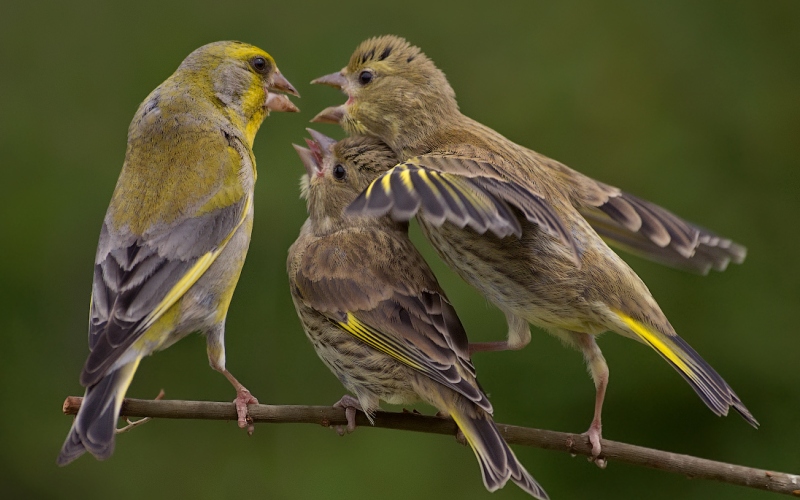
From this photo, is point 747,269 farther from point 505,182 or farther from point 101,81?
point 101,81

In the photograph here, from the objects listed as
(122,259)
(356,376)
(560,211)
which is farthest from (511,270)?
(122,259)

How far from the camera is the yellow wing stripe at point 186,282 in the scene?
412cm

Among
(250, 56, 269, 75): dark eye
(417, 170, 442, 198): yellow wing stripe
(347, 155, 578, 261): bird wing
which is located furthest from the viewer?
(250, 56, 269, 75): dark eye

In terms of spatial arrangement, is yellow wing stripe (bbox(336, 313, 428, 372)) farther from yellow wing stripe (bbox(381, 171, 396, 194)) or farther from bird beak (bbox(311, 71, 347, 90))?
bird beak (bbox(311, 71, 347, 90))

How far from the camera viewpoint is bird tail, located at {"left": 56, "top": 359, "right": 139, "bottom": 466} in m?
3.62

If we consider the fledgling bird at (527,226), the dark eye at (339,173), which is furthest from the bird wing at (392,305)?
the dark eye at (339,173)

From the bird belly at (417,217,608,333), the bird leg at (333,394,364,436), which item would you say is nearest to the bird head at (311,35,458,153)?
the bird belly at (417,217,608,333)

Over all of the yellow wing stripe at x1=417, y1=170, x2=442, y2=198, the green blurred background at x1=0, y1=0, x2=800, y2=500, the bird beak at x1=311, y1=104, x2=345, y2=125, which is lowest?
the green blurred background at x1=0, y1=0, x2=800, y2=500

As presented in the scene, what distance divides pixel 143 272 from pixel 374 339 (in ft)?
2.86

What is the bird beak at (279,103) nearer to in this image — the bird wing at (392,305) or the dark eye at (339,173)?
the dark eye at (339,173)

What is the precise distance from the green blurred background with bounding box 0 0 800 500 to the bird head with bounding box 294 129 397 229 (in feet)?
3.42

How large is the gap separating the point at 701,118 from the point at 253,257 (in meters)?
2.63

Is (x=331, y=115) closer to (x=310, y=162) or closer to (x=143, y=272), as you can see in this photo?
(x=310, y=162)

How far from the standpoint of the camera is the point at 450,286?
6.07 m
